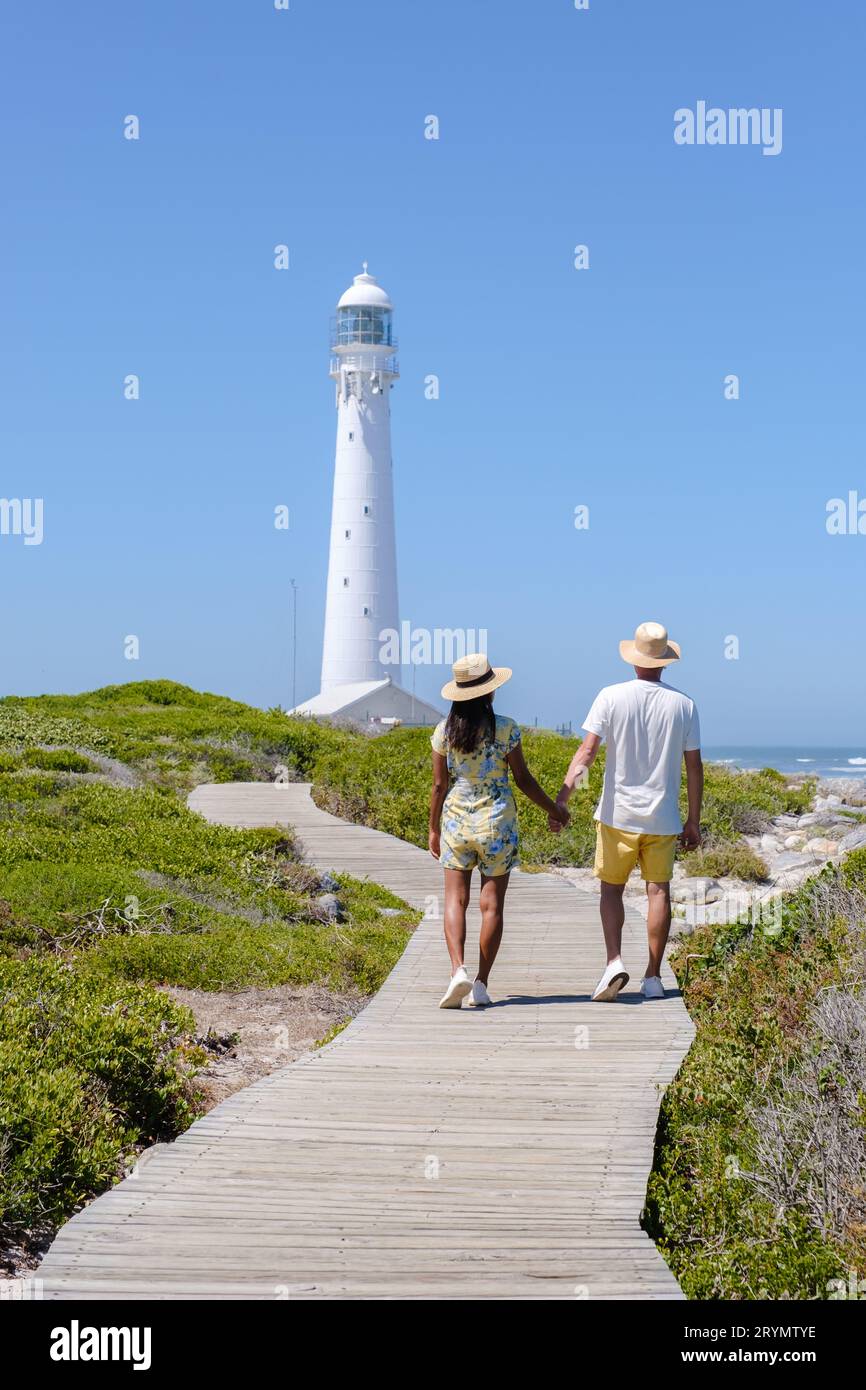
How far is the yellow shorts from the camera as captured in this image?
7.57 metres

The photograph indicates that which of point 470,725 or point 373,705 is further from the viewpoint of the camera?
point 373,705

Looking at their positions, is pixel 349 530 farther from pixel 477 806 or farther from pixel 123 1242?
pixel 123 1242

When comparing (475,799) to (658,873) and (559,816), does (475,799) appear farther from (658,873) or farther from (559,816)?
(658,873)

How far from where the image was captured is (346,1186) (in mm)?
4879

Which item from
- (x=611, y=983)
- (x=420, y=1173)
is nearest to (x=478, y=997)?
(x=611, y=983)

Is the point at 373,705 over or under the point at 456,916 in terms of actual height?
under

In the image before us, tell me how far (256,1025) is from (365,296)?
39.0 meters

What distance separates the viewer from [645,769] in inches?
296

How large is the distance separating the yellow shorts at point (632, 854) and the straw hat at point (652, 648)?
933 millimetres

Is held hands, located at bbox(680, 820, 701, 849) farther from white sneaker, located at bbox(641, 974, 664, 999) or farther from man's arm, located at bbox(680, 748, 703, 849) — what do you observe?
white sneaker, located at bbox(641, 974, 664, 999)

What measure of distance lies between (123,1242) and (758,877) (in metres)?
12.2

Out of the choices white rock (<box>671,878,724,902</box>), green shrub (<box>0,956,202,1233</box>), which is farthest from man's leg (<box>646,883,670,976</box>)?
white rock (<box>671,878,724,902</box>)

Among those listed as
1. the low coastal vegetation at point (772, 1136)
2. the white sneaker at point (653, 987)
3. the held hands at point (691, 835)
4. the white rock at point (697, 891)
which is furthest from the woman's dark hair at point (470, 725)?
the white rock at point (697, 891)
